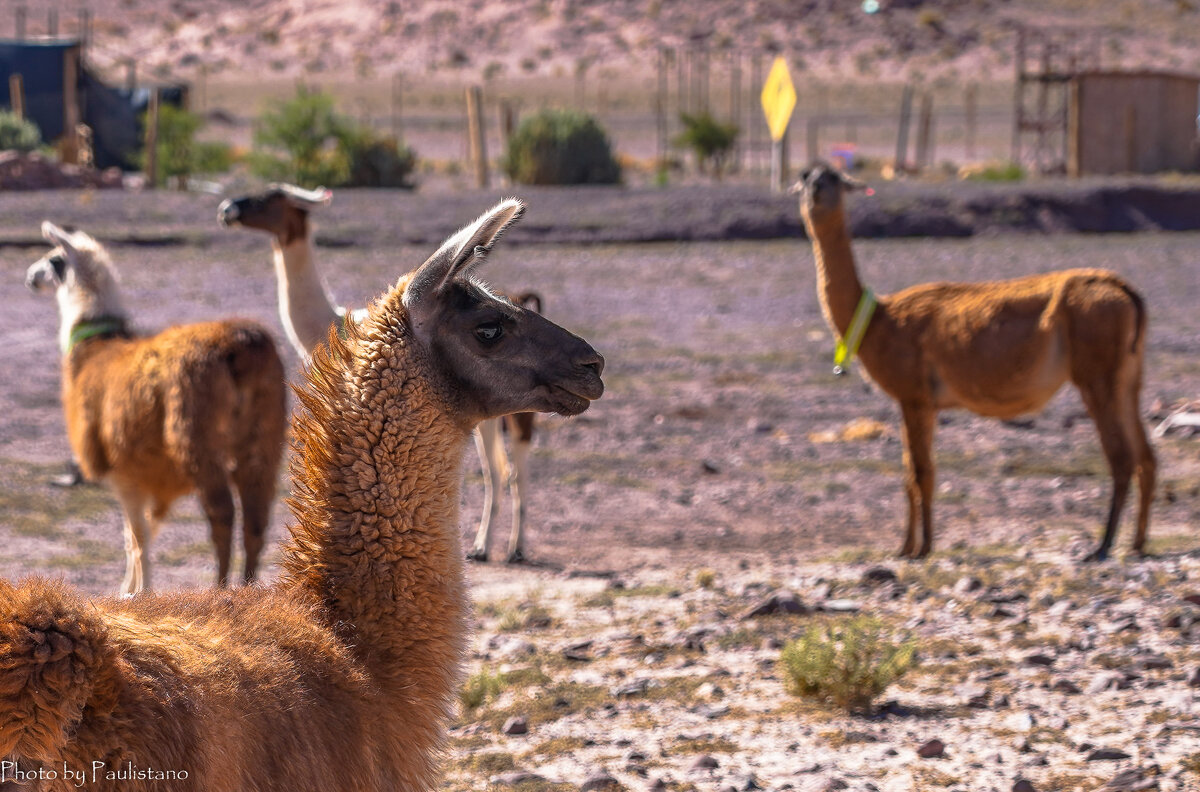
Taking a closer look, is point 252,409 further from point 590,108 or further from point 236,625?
point 590,108

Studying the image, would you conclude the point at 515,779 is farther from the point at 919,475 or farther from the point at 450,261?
the point at 919,475

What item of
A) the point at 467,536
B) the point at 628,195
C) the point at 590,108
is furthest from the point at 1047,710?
the point at 590,108

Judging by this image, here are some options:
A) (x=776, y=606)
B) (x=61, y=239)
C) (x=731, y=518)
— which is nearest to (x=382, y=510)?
(x=776, y=606)

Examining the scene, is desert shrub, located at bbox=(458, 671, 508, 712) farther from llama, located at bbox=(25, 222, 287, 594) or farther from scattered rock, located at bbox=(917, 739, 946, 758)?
llama, located at bbox=(25, 222, 287, 594)

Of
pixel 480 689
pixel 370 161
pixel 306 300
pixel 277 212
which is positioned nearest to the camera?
pixel 480 689

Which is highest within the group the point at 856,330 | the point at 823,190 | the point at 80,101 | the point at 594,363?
the point at 80,101

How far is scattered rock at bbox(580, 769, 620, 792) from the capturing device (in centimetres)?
496

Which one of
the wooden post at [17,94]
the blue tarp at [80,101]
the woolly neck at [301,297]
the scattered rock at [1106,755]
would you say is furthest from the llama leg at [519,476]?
the wooden post at [17,94]

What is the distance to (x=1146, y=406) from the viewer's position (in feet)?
41.7

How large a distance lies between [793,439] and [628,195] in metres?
11.5

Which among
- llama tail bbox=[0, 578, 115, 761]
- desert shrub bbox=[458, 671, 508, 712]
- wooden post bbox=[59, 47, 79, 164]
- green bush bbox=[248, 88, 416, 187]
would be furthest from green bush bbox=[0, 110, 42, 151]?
llama tail bbox=[0, 578, 115, 761]

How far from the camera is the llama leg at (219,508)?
7594 millimetres

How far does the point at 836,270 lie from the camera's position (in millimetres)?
10094

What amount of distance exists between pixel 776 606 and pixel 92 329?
4144mm
